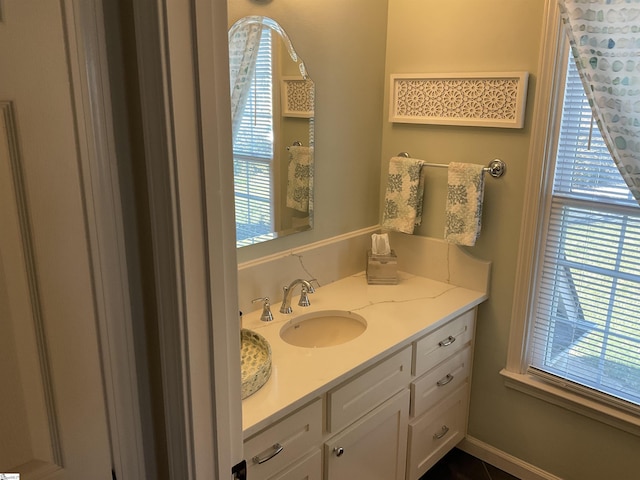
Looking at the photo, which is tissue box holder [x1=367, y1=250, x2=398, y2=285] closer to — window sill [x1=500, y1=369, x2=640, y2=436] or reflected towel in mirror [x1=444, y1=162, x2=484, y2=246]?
reflected towel in mirror [x1=444, y1=162, x2=484, y2=246]

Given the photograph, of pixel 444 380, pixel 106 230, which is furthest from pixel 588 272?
pixel 106 230

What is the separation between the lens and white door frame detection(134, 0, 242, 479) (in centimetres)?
76

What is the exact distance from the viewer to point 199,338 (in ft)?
2.89

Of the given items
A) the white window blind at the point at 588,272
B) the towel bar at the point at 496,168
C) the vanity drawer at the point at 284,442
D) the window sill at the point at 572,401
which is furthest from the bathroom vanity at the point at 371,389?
the towel bar at the point at 496,168

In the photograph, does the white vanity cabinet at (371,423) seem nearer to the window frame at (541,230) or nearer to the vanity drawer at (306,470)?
the vanity drawer at (306,470)

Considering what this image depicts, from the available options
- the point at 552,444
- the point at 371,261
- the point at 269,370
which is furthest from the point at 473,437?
the point at 269,370

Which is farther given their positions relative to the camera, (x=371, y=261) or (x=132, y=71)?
(x=371, y=261)

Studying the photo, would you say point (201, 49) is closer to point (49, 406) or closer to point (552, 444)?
point (49, 406)

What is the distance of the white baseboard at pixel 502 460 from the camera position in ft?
7.11

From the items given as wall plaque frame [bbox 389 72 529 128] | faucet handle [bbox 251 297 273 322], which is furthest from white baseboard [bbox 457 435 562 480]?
wall plaque frame [bbox 389 72 529 128]

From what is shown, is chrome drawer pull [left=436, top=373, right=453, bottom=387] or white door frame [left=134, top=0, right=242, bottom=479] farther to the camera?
chrome drawer pull [left=436, top=373, right=453, bottom=387]

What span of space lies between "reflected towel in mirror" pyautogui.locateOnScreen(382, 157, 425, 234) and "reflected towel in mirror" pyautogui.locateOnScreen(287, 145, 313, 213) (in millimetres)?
408

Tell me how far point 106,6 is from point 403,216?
162 cm

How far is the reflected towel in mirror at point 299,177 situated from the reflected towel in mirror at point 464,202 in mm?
568
